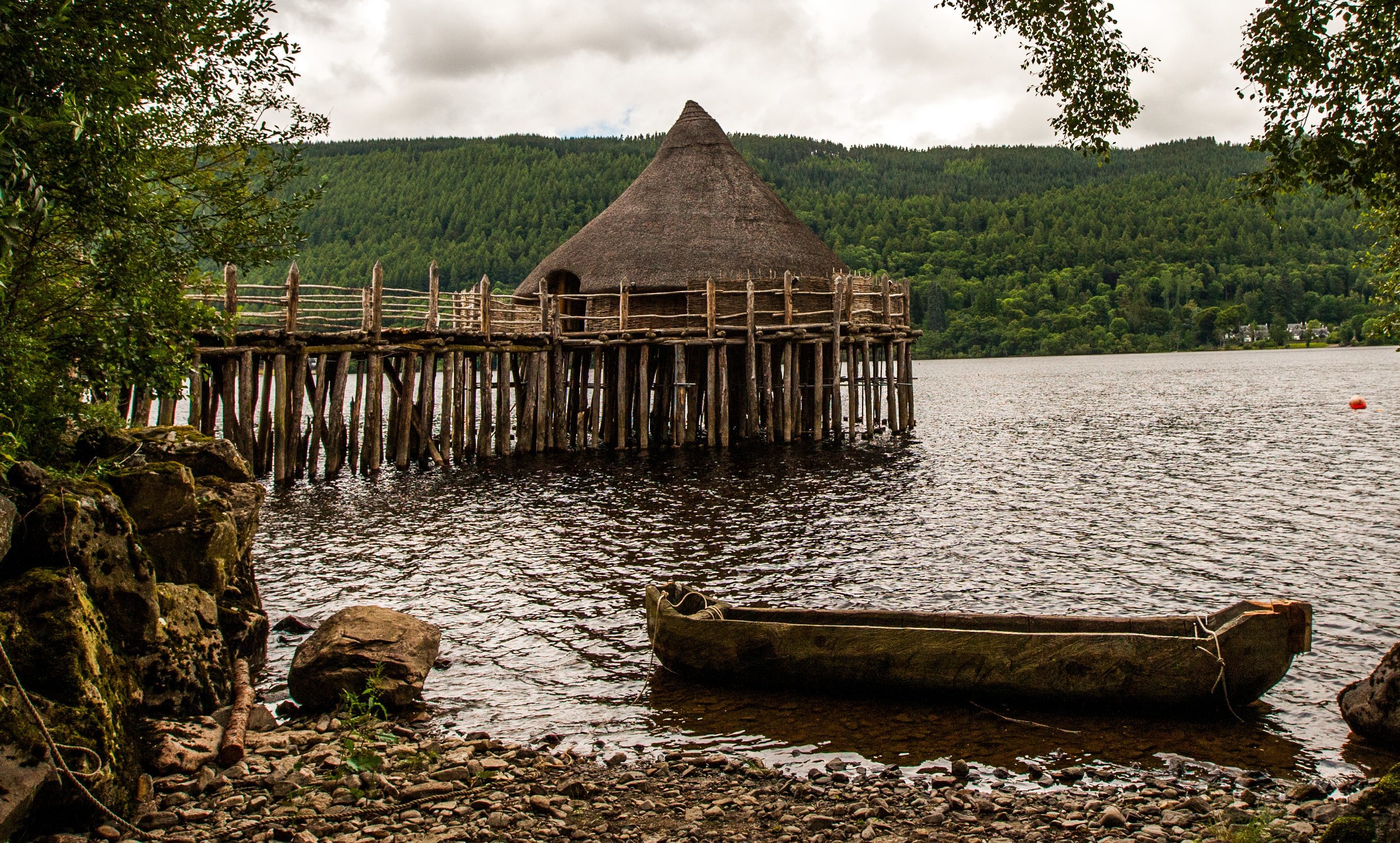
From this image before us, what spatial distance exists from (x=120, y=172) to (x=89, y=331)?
1.76 metres

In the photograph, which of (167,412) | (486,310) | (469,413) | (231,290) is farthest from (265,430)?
(167,412)

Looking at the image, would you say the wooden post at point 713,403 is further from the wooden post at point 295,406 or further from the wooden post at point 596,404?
the wooden post at point 295,406

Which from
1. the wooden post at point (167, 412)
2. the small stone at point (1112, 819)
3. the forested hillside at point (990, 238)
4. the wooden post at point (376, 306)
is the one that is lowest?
the small stone at point (1112, 819)

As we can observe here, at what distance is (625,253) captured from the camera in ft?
96.3

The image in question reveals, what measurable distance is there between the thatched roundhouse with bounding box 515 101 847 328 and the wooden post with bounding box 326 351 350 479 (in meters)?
7.33

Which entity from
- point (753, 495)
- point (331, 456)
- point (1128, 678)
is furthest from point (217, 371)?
point (1128, 678)

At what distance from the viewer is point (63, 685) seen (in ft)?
20.2

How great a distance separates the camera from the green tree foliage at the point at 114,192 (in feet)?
22.0

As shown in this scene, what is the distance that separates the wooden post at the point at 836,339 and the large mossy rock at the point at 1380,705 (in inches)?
798

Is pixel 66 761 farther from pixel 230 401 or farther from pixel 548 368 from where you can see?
pixel 548 368

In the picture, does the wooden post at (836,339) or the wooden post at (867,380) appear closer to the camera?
the wooden post at (836,339)

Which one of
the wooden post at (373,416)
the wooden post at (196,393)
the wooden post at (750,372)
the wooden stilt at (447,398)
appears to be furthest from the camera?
the wooden post at (750,372)

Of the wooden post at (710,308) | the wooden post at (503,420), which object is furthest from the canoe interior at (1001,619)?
the wooden post at (710,308)

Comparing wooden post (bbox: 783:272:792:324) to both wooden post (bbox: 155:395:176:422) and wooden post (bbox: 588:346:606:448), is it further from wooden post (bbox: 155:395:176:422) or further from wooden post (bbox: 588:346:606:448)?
wooden post (bbox: 155:395:176:422)
